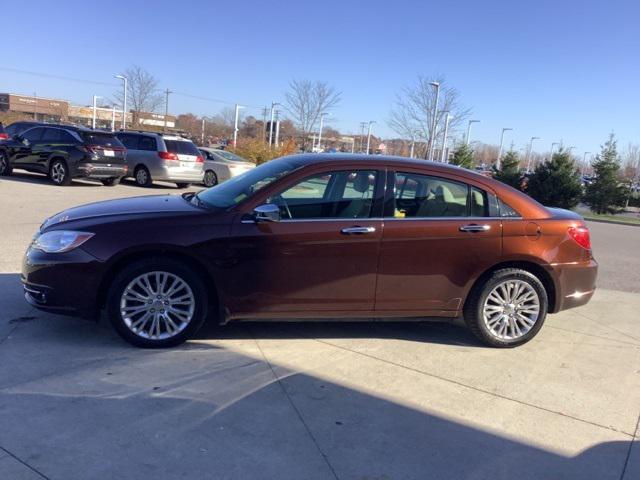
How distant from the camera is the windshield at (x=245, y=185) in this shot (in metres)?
4.62

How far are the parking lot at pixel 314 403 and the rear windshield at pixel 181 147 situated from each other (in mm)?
12632

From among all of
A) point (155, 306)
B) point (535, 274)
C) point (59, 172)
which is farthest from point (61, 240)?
point (59, 172)

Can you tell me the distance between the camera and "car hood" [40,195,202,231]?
4422mm

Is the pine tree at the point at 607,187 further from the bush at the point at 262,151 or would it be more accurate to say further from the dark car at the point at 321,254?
the dark car at the point at 321,254

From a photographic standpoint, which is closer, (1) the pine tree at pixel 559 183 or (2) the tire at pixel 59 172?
(2) the tire at pixel 59 172

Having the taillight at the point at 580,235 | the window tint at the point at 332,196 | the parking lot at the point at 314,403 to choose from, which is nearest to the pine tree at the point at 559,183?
the taillight at the point at 580,235

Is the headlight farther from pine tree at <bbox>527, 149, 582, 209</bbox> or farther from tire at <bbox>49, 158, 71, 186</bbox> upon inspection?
pine tree at <bbox>527, 149, 582, 209</bbox>

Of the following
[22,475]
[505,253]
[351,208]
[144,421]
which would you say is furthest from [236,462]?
[505,253]

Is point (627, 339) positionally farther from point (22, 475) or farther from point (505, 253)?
point (22, 475)

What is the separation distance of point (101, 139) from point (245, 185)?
12278mm

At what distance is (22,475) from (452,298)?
3394mm

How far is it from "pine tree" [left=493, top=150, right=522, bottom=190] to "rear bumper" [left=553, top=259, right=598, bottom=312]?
75.0 feet

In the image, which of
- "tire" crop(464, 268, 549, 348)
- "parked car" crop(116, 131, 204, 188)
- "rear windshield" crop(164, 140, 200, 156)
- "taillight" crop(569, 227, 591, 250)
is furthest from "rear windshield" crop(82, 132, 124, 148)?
"taillight" crop(569, 227, 591, 250)

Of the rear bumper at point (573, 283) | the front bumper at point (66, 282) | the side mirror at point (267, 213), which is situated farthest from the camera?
the rear bumper at point (573, 283)
